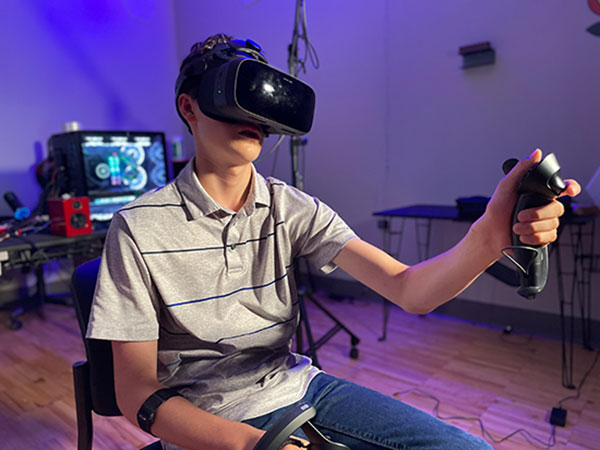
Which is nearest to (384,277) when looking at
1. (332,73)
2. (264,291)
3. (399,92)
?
(264,291)

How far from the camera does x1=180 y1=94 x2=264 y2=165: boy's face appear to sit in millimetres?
763

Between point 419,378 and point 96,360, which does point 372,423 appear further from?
point 419,378

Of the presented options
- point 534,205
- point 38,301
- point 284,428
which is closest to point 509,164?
point 534,205

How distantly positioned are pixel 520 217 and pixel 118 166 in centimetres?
267

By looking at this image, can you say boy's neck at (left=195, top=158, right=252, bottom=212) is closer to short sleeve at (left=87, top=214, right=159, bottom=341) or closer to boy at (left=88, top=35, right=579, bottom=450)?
boy at (left=88, top=35, right=579, bottom=450)

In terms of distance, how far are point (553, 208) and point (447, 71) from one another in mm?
2157

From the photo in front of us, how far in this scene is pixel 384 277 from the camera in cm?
86

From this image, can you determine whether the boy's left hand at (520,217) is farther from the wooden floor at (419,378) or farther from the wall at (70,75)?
the wall at (70,75)

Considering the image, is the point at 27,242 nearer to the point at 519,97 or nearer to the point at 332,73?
the point at 332,73

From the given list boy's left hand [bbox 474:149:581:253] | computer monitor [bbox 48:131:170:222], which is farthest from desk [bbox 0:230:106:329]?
boy's left hand [bbox 474:149:581:253]

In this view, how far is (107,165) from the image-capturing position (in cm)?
272

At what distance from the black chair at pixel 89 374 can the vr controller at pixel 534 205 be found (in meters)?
0.72

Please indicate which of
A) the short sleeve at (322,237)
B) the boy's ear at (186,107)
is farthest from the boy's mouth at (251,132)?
the short sleeve at (322,237)

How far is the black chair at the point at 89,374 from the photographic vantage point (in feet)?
2.72
